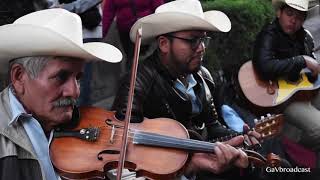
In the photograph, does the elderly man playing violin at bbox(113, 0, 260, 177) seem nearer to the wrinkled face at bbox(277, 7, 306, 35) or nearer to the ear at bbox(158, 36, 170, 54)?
the ear at bbox(158, 36, 170, 54)

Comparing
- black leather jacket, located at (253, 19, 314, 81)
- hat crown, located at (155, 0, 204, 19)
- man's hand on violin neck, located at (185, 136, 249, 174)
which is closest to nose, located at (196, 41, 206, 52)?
hat crown, located at (155, 0, 204, 19)

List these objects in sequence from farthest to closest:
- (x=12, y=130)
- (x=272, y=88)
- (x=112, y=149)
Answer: (x=272, y=88) < (x=112, y=149) < (x=12, y=130)

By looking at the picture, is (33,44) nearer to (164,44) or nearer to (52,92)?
(52,92)

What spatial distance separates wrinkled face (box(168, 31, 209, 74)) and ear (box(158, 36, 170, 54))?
0.03 metres

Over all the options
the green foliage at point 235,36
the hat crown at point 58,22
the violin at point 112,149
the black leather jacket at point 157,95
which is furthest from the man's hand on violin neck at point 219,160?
the green foliage at point 235,36

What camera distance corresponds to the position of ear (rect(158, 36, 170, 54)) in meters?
2.99

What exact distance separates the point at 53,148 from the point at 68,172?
0.47 feet

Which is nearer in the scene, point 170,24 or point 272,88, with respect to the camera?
point 170,24

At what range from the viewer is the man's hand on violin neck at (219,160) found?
2.41 meters

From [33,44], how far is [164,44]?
1.11 metres

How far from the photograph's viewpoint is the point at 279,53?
427 cm

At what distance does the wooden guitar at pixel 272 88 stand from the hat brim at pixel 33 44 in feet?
7.54

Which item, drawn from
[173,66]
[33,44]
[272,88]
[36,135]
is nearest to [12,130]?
[36,135]

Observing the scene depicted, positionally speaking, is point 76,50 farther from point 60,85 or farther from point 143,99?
point 143,99
